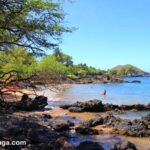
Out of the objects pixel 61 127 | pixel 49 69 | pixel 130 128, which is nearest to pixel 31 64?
pixel 49 69

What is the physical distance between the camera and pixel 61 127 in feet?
77.5

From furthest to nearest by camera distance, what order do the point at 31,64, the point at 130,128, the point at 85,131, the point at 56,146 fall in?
the point at 130,128 < the point at 85,131 < the point at 31,64 < the point at 56,146

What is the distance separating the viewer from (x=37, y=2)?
16328 mm

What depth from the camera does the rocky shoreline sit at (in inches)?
634

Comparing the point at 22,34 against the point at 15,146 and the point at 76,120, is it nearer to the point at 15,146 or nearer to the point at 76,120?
the point at 15,146

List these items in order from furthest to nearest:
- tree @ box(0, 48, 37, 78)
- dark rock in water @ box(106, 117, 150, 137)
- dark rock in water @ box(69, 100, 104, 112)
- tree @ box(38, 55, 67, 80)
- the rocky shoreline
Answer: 1. dark rock in water @ box(69, 100, 104, 112)
2. dark rock in water @ box(106, 117, 150, 137)
3. tree @ box(0, 48, 37, 78)
4. tree @ box(38, 55, 67, 80)
5. the rocky shoreline

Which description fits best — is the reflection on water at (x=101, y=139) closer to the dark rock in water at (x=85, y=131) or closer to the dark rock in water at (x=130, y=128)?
the dark rock in water at (x=85, y=131)

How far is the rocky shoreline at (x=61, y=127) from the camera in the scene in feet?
52.9

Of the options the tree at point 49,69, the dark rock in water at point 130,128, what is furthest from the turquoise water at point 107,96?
the tree at point 49,69

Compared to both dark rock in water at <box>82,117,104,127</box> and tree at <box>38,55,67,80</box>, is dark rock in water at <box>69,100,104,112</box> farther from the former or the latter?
tree at <box>38,55,67,80</box>

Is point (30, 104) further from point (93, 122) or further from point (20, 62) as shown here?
point (20, 62)

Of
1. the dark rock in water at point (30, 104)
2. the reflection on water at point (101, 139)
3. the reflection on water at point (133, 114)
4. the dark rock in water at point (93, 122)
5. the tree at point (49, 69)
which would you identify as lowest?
the reflection on water at point (101, 139)

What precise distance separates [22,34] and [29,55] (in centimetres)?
152

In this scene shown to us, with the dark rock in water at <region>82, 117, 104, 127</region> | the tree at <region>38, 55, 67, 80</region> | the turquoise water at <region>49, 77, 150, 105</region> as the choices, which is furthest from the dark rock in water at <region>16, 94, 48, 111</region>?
the tree at <region>38, 55, 67, 80</region>
